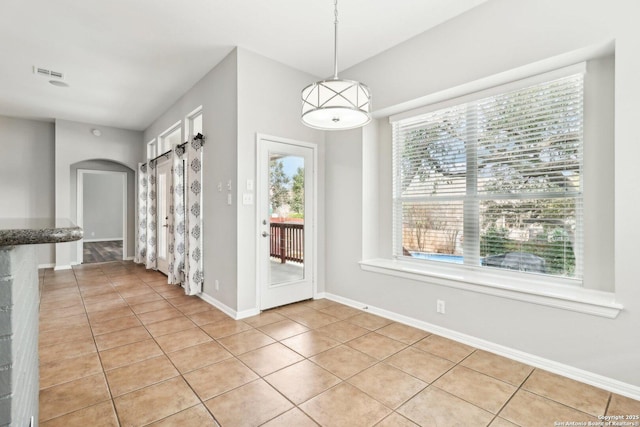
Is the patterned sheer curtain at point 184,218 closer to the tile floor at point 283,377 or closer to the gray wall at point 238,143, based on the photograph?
the gray wall at point 238,143

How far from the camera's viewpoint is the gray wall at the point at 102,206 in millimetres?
10625

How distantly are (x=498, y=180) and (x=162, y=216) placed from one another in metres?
5.43

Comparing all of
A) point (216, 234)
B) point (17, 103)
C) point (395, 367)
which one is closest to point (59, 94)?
point (17, 103)

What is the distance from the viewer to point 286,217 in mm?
3912

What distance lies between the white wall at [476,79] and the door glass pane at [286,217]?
464 millimetres

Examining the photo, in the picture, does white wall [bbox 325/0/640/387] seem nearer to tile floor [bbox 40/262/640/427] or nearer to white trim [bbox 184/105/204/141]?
tile floor [bbox 40/262/640/427]

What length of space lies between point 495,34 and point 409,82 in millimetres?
830

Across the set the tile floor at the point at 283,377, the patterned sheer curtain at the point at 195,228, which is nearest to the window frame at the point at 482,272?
the tile floor at the point at 283,377

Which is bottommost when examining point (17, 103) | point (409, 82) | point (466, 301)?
point (466, 301)

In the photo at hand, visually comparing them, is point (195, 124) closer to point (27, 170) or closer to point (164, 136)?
point (164, 136)

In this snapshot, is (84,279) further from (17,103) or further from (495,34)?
(495,34)

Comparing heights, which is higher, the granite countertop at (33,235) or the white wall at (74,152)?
the white wall at (74,152)

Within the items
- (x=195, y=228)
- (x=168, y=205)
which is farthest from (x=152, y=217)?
(x=195, y=228)

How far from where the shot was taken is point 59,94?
4.84m
